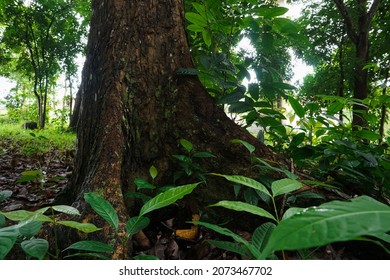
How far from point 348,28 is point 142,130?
3504mm

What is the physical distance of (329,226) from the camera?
314 millimetres

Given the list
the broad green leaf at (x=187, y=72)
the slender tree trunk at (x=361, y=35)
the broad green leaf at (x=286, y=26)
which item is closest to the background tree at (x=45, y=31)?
the slender tree trunk at (x=361, y=35)

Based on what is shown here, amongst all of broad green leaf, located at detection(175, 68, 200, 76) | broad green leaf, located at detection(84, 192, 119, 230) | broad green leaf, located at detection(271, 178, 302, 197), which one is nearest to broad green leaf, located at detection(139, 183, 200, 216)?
broad green leaf, located at detection(84, 192, 119, 230)

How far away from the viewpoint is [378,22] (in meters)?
4.18

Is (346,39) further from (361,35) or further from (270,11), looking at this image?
(270,11)

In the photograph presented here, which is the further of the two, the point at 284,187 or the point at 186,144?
the point at 186,144

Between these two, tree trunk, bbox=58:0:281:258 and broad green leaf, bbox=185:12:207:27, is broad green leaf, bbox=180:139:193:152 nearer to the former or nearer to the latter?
tree trunk, bbox=58:0:281:258

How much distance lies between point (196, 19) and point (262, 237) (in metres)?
1.15

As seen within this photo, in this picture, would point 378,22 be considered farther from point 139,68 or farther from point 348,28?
point 139,68

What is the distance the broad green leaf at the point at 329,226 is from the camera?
0.97 feet

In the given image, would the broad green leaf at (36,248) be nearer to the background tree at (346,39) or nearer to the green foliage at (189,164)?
the green foliage at (189,164)

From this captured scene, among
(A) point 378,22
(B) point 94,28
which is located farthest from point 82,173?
(A) point 378,22

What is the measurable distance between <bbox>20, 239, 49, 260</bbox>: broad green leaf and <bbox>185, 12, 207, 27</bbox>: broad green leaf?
1.25 meters

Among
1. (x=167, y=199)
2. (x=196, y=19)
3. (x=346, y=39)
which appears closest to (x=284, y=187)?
(x=167, y=199)
